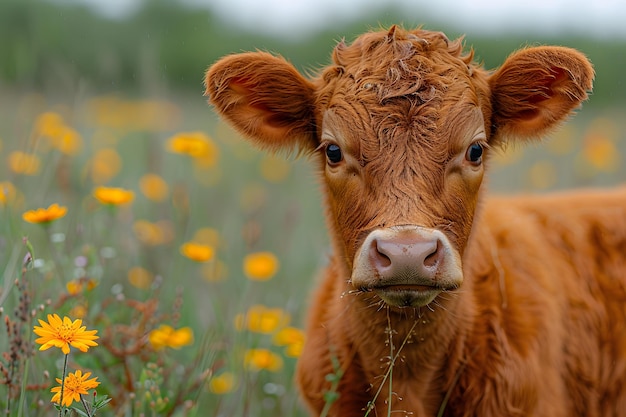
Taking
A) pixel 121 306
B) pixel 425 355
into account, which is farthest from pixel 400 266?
pixel 121 306

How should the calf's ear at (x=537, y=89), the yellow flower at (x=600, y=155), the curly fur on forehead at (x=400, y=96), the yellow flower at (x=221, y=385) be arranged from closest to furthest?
1. the curly fur on forehead at (x=400, y=96)
2. the calf's ear at (x=537, y=89)
3. the yellow flower at (x=221, y=385)
4. the yellow flower at (x=600, y=155)

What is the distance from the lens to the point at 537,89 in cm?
376

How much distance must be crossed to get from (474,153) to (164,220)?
3.69 m

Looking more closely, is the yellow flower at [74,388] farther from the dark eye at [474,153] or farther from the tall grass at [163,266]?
the dark eye at [474,153]

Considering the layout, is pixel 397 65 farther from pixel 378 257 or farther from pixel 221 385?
pixel 221 385

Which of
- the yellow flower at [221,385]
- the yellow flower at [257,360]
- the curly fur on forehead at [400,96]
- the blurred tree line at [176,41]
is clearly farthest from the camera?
the blurred tree line at [176,41]

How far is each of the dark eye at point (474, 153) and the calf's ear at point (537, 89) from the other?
41cm

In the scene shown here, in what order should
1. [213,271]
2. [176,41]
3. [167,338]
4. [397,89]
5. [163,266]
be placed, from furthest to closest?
1. [176,41]
2. [163,266]
3. [213,271]
4. [167,338]
5. [397,89]

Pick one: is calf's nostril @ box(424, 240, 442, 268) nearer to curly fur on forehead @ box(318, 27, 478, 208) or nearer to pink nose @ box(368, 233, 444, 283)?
pink nose @ box(368, 233, 444, 283)

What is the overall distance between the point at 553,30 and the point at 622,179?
3.68 m

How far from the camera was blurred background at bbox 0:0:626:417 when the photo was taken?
Answer: 3.71 meters

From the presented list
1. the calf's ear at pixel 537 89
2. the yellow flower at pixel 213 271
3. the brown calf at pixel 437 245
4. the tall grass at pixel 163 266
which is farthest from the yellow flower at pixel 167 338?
the calf's ear at pixel 537 89

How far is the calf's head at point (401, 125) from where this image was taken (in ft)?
9.58

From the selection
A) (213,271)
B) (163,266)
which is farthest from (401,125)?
(163,266)
